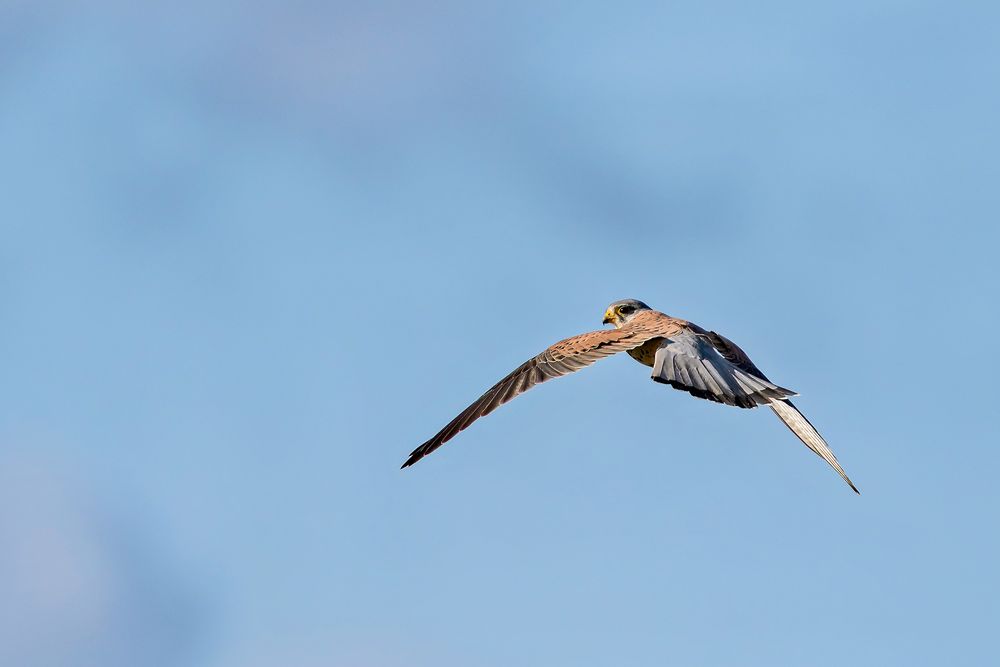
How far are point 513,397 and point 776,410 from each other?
2.83 m

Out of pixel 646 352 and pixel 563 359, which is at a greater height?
pixel 646 352

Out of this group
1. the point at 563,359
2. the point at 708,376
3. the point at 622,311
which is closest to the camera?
the point at 708,376

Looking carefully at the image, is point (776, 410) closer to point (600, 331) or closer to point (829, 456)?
point (829, 456)

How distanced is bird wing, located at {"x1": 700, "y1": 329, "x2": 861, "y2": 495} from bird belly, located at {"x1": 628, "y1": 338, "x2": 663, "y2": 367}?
46cm

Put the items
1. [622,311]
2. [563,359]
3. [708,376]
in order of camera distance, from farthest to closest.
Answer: [622,311] < [563,359] < [708,376]

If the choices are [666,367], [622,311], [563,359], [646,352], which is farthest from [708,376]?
[622,311]

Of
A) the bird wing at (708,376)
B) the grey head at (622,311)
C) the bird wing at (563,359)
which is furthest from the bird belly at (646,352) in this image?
the grey head at (622,311)

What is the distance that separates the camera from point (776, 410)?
43.4ft

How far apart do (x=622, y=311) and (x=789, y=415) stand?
211cm

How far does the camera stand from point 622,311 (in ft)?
45.7

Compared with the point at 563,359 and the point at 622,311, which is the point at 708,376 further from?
the point at 622,311

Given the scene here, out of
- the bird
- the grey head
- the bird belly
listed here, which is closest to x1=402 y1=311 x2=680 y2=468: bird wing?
the bird

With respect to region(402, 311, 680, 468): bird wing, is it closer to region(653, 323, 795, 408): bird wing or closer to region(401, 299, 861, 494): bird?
region(401, 299, 861, 494): bird

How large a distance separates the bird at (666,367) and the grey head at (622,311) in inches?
0.4
